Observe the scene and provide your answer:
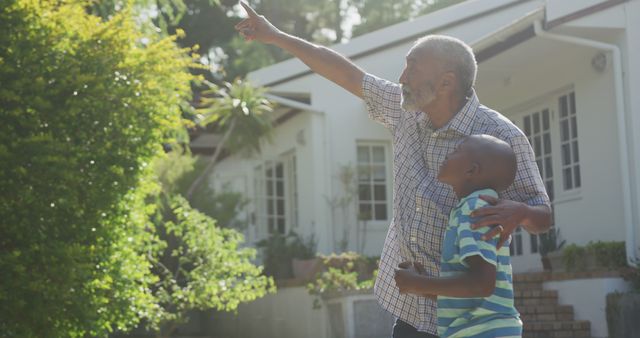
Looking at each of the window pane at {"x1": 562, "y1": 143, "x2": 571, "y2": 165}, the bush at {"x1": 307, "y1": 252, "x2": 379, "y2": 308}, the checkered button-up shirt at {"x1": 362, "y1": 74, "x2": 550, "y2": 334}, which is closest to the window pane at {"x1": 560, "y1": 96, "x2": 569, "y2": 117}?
the window pane at {"x1": 562, "y1": 143, "x2": 571, "y2": 165}

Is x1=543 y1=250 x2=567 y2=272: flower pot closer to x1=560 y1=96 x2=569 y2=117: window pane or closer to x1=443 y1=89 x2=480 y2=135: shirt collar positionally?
x1=560 y1=96 x2=569 y2=117: window pane

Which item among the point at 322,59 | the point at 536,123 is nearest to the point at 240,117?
the point at 536,123

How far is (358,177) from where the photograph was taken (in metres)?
15.2

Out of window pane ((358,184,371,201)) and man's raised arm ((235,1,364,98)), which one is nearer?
man's raised arm ((235,1,364,98))

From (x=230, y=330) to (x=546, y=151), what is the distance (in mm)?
5676

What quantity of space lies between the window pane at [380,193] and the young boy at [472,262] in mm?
12521

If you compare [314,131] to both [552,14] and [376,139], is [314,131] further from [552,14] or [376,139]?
[552,14]

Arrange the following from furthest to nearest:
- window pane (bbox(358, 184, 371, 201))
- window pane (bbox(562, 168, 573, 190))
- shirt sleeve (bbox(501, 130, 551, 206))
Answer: window pane (bbox(358, 184, 371, 201)) → window pane (bbox(562, 168, 573, 190)) → shirt sleeve (bbox(501, 130, 551, 206))

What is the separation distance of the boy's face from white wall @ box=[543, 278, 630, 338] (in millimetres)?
7216

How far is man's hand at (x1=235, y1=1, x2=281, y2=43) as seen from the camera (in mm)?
4090

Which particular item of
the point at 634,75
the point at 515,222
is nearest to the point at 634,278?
the point at 634,75

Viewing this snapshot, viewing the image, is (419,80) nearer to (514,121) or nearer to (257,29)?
(257,29)

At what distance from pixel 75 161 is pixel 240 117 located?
6.90 meters

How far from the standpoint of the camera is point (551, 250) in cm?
1214
